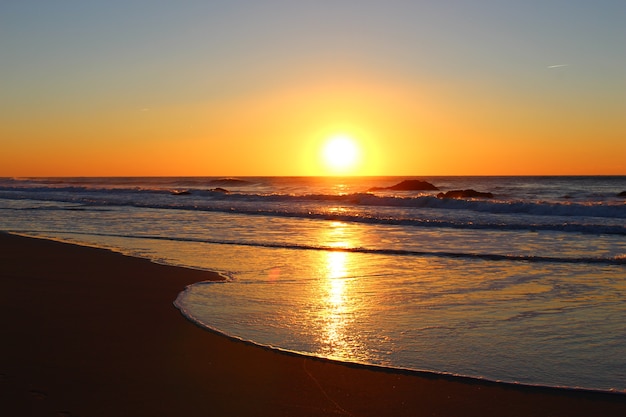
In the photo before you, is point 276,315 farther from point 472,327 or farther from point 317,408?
point 317,408

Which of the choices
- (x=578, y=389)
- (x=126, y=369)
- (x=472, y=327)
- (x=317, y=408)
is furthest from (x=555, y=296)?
(x=126, y=369)

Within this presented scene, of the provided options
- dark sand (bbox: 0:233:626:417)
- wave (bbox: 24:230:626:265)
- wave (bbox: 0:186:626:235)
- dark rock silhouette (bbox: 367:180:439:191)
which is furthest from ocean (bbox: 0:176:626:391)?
dark rock silhouette (bbox: 367:180:439:191)

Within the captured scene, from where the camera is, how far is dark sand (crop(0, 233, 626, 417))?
4.19 metres

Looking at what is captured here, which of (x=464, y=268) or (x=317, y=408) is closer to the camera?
(x=317, y=408)

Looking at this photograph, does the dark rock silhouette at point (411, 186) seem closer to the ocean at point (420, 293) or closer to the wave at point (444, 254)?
the ocean at point (420, 293)

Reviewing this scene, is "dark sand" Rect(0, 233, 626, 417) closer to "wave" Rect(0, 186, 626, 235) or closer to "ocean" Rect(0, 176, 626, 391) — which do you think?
"ocean" Rect(0, 176, 626, 391)

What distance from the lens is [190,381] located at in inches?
185

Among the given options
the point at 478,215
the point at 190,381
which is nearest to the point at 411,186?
the point at 478,215

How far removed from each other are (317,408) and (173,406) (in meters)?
1.00

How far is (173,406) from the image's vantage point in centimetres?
418

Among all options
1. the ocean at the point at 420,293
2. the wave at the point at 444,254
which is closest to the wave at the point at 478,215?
the ocean at the point at 420,293

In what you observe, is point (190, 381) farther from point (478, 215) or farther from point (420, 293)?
point (478, 215)

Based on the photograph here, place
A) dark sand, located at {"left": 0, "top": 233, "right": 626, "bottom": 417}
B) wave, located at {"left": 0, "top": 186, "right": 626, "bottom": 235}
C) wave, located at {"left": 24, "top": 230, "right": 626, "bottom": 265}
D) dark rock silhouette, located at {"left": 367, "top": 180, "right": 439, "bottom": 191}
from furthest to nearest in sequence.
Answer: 1. dark rock silhouette, located at {"left": 367, "top": 180, "right": 439, "bottom": 191}
2. wave, located at {"left": 0, "top": 186, "right": 626, "bottom": 235}
3. wave, located at {"left": 24, "top": 230, "right": 626, "bottom": 265}
4. dark sand, located at {"left": 0, "top": 233, "right": 626, "bottom": 417}

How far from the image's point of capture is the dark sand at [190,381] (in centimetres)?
419
